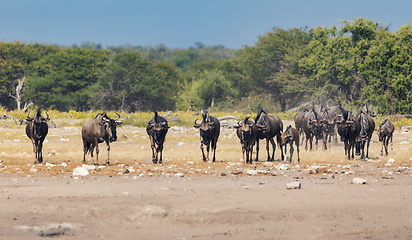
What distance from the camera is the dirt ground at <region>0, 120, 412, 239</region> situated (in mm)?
10898

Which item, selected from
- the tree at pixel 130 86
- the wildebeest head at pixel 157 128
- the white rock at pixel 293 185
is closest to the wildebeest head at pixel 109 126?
the wildebeest head at pixel 157 128

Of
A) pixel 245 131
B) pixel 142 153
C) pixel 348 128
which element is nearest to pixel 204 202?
pixel 245 131

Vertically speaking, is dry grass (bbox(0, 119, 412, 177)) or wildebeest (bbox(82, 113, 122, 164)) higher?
wildebeest (bbox(82, 113, 122, 164))

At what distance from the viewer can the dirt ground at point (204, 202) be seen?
35.8 ft

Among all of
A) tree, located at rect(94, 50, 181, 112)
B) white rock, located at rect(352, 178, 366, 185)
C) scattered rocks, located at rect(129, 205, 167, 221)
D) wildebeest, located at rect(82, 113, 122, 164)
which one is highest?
tree, located at rect(94, 50, 181, 112)

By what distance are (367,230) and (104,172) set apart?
30.8ft

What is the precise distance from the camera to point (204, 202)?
41.7ft

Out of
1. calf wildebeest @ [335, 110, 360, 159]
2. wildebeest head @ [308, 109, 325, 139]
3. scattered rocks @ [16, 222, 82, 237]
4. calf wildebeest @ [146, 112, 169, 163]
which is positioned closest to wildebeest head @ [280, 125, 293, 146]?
calf wildebeest @ [335, 110, 360, 159]

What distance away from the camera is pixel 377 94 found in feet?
168

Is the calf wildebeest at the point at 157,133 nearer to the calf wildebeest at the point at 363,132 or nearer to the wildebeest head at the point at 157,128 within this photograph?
the wildebeest head at the point at 157,128

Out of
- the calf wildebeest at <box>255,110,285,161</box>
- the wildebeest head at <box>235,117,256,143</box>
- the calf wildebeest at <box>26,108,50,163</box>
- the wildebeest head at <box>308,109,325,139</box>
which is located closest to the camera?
the calf wildebeest at <box>26,108,50,163</box>

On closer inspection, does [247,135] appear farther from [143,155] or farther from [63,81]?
[63,81]

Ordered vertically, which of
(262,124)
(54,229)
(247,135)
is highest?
(262,124)

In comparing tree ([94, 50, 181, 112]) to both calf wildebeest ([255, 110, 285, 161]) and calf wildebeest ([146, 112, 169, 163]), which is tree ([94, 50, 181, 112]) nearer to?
calf wildebeest ([255, 110, 285, 161])
